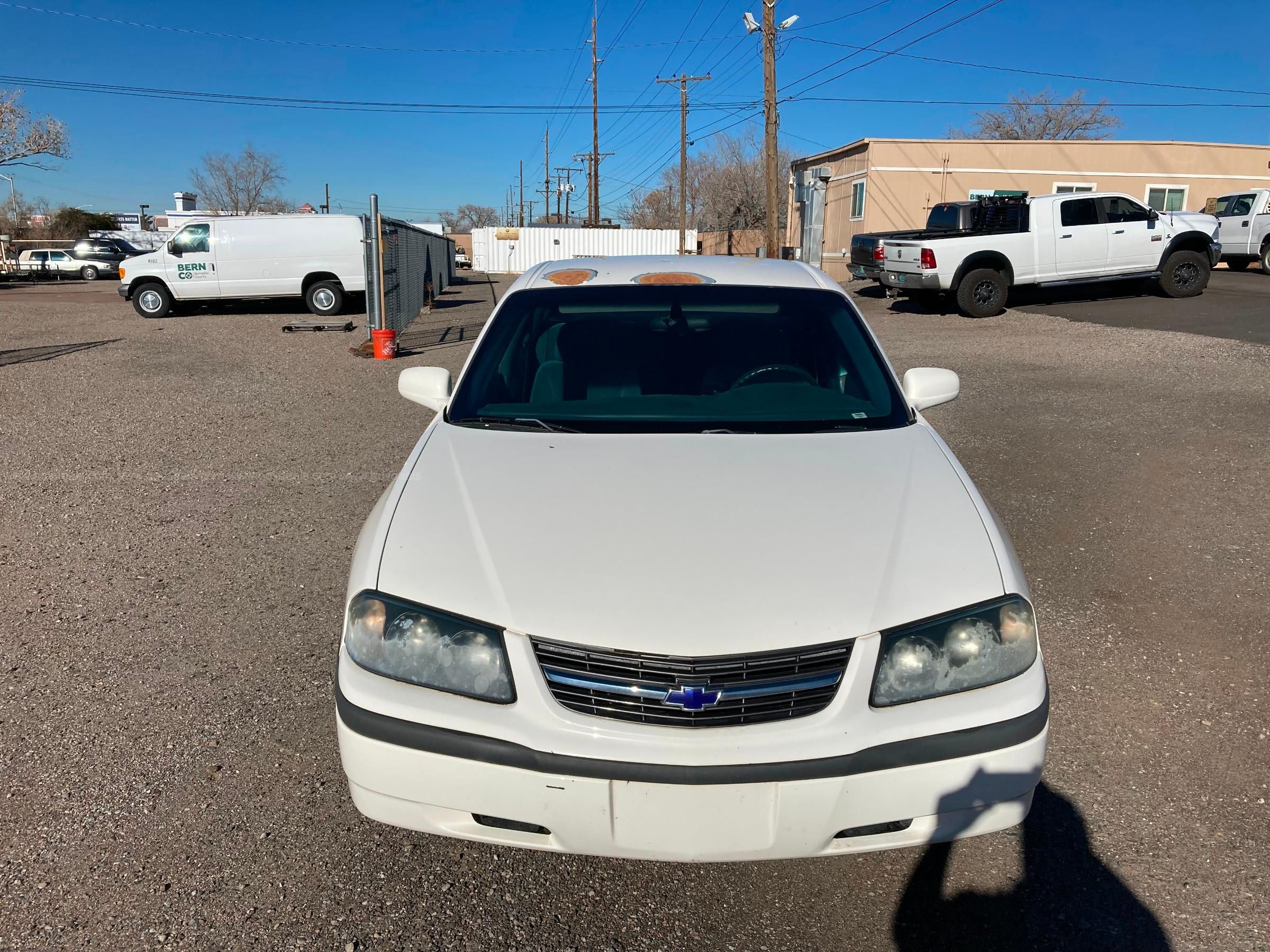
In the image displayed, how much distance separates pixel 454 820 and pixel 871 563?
3.95 feet

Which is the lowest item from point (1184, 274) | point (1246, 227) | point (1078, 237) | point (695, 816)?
point (695, 816)

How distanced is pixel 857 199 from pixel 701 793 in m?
29.3

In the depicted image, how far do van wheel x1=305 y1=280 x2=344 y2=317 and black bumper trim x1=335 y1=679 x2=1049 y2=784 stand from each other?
1930 centimetres

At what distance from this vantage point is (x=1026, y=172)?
28.1m

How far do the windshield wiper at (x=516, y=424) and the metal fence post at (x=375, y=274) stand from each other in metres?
12.2

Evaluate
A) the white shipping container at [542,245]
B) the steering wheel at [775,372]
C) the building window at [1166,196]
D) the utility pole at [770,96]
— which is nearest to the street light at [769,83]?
the utility pole at [770,96]

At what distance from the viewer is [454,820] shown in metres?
2.25

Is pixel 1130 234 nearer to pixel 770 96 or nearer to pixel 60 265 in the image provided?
pixel 770 96

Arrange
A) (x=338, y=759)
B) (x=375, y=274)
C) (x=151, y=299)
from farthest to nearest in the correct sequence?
(x=151, y=299) < (x=375, y=274) < (x=338, y=759)

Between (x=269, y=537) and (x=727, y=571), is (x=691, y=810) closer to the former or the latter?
(x=727, y=571)

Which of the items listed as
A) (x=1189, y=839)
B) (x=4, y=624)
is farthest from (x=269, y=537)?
(x=1189, y=839)

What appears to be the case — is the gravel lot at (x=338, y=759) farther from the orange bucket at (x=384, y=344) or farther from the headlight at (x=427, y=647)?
the orange bucket at (x=384, y=344)

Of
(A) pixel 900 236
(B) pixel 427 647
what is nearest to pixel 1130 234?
→ (A) pixel 900 236

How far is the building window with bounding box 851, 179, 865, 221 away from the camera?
28391 mm
